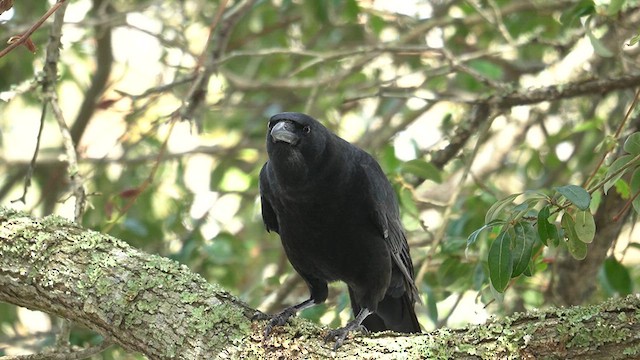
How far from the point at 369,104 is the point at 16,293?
468 cm

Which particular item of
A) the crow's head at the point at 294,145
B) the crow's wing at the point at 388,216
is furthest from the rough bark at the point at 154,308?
the crow's wing at the point at 388,216

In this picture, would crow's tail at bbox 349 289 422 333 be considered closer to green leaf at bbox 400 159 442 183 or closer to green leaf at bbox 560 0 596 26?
green leaf at bbox 400 159 442 183

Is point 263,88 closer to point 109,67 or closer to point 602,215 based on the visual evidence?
point 109,67

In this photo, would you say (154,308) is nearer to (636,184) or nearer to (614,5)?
(636,184)

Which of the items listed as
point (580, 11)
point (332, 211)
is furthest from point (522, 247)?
point (580, 11)

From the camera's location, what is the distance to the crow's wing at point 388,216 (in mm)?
4023

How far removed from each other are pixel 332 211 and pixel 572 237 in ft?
4.25

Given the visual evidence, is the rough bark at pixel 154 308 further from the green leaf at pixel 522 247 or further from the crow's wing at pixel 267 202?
the crow's wing at pixel 267 202

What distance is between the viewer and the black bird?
3.83 meters

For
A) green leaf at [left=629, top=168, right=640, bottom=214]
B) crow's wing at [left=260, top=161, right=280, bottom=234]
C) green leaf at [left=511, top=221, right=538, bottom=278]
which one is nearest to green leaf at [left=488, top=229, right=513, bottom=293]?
green leaf at [left=511, top=221, right=538, bottom=278]

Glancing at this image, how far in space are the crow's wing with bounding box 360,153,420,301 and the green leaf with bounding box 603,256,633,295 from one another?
963mm

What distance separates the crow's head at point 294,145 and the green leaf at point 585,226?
1351mm

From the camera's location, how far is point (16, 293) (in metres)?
2.98

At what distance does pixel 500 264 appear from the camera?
280 centimetres
